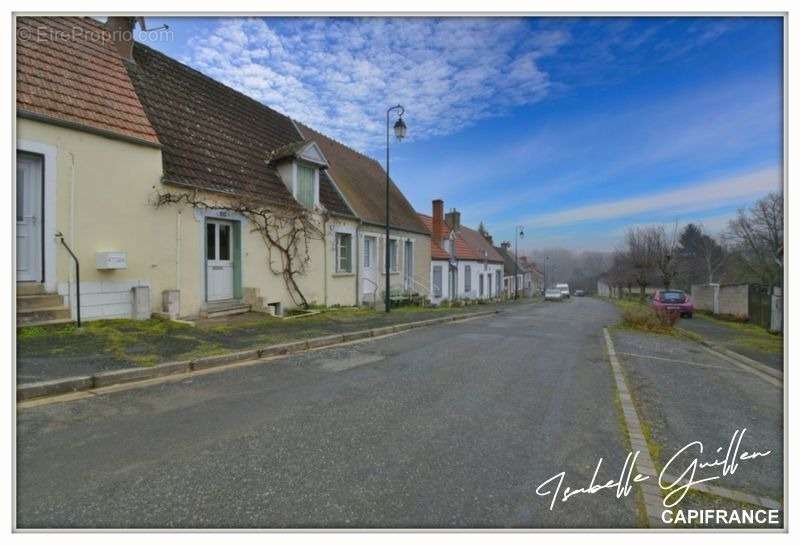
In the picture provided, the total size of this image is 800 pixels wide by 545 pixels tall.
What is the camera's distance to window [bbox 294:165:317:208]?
44.4 feet

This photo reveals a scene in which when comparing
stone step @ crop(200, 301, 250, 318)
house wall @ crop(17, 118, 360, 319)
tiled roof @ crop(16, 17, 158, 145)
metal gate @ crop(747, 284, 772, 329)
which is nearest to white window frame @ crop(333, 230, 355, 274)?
stone step @ crop(200, 301, 250, 318)

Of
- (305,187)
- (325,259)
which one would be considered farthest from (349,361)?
(305,187)

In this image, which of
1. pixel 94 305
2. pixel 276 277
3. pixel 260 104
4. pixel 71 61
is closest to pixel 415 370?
pixel 94 305

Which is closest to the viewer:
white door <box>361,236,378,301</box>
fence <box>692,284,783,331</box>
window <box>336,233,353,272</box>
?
fence <box>692,284,783,331</box>

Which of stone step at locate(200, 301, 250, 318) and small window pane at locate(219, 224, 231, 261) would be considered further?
small window pane at locate(219, 224, 231, 261)

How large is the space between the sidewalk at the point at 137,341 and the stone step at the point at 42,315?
0.48 feet

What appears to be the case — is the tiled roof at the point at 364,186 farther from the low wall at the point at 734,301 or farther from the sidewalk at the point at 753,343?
the low wall at the point at 734,301

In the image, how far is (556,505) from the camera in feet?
8.80

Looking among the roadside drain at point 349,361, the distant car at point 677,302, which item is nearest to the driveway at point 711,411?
the roadside drain at point 349,361

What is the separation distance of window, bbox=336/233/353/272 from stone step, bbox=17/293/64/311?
349 inches

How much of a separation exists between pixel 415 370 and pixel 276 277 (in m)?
7.38

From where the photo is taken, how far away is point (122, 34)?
1065cm

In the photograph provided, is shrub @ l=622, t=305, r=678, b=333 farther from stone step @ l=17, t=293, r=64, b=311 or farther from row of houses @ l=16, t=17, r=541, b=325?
stone step @ l=17, t=293, r=64, b=311

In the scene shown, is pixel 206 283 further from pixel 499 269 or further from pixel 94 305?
pixel 499 269
